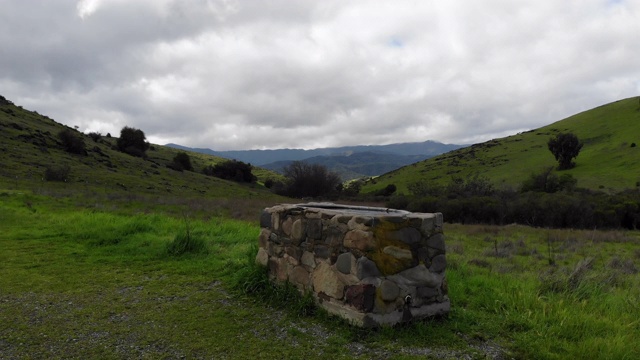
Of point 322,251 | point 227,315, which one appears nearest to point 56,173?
point 227,315

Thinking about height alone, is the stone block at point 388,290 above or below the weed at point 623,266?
above

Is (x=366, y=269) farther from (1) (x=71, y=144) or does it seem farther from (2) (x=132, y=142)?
(2) (x=132, y=142)

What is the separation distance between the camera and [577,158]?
61281 millimetres

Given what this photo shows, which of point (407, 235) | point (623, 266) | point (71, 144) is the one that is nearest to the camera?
point (407, 235)

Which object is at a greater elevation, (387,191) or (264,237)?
(264,237)

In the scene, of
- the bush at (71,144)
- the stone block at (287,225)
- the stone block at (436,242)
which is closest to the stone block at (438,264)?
the stone block at (436,242)

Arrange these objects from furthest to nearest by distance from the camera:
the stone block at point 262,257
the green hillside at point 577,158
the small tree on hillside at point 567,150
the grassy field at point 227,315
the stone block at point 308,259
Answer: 1. the small tree on hillside at point 567,150
2. the green hillside at point 577,158
3. the stone block at point 262,257
4. the stone block at point 308,259
5. the grassy field at point 227,315

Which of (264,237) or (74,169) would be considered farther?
(74,169)

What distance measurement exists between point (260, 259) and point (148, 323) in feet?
7.34

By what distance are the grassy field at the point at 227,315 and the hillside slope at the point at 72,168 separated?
2096 cm

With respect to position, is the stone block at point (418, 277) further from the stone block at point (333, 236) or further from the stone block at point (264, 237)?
the stone block at point (264, 237)

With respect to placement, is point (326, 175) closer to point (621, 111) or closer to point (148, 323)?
point (148, 323)

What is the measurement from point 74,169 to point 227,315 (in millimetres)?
37860

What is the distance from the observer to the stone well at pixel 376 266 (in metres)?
4.89
